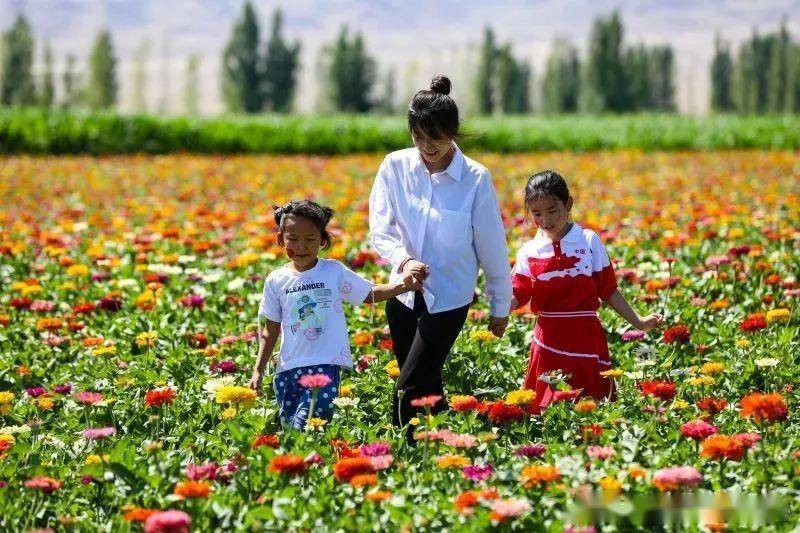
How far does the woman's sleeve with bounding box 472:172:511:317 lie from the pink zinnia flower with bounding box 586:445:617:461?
0.87 meters

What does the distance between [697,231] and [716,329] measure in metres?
2.98

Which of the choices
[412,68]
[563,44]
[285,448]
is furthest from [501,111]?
[285,448]

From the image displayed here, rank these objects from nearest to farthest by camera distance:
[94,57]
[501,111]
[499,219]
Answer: [499,219]
[501,111]
[94,57]

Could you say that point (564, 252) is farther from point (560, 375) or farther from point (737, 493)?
point (737, 493)

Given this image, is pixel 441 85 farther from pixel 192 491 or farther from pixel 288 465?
pixel 192 491

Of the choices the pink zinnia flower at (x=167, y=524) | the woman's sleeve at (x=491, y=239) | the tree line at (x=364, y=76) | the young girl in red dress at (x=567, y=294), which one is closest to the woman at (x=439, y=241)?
the woman's sleeve at (x=491, y=239)

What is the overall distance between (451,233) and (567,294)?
0.64 metres

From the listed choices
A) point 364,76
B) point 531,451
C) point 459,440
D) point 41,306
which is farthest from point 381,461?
point 364,76

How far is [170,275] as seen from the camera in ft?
20.4

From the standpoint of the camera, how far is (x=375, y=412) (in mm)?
4219

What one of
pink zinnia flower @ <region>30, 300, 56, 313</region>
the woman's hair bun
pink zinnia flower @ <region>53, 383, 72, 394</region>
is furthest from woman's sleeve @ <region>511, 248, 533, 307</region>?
pink zinnia flower @ <region>30, 300, 56, 313</region>

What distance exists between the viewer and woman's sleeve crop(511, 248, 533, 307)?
423 centimetres

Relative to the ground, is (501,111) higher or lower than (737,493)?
higher

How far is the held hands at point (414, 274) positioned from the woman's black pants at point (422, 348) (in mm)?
213
